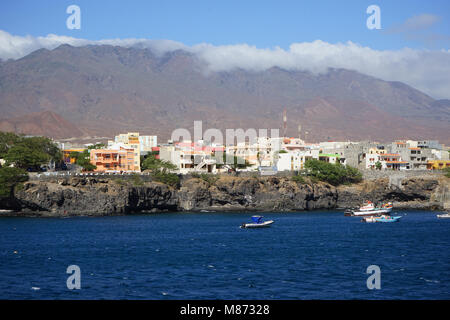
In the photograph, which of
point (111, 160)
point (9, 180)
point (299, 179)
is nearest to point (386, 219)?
point (299, 179)

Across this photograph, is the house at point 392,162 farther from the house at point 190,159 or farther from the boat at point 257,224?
the boat at point 257,224

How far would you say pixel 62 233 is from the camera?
73812 mm

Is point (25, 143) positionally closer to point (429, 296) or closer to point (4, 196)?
point (4, 196)

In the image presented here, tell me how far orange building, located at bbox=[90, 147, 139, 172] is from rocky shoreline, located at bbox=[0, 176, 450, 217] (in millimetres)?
16598

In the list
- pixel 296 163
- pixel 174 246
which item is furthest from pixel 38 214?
pixel 296 163

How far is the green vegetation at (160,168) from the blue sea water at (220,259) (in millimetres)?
18121

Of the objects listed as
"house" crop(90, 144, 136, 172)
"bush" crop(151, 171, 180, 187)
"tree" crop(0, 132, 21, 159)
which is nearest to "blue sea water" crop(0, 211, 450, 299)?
"bush" crop(151, 171, 180, 187)

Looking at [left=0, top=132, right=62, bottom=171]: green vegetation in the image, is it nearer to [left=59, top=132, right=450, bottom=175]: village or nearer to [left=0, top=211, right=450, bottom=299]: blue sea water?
[left=59, top=132, right=450, bottom=175]: village

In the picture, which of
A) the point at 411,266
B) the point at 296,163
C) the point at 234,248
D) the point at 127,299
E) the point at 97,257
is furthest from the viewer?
the point at 296,163

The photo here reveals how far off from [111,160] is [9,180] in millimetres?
29103

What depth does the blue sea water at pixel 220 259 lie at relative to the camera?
42.5 metres

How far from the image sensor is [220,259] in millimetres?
55656

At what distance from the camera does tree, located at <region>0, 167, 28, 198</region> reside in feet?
307

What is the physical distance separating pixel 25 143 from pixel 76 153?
18745 millimetres
